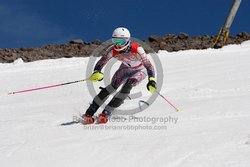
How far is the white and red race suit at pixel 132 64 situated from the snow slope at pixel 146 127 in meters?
0.68

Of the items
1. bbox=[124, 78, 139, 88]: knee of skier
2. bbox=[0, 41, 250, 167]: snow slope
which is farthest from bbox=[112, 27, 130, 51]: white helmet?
bbox=[0, 41, 250, 167]: snow slope

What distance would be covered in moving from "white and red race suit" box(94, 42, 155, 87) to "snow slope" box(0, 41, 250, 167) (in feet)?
2.23

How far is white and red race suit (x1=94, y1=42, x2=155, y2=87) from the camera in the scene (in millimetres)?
7441

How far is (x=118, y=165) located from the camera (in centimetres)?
433

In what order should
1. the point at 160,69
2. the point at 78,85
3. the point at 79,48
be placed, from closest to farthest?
the point at 78,85 < the point at 160,69 < the point at 79,48

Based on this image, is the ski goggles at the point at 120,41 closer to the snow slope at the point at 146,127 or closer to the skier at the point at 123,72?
the skier at the point at 123,72

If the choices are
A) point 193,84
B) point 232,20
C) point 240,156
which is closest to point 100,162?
point 240,156

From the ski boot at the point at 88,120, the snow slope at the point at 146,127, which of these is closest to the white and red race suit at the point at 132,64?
the snow slope at the point at 146,127

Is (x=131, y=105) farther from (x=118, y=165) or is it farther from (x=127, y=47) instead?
(x=118, y=165)

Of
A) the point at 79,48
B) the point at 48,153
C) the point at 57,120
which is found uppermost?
the point at 48,153

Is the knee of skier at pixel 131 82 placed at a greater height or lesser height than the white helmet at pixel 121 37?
lesser

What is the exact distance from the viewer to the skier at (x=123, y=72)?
7250mm

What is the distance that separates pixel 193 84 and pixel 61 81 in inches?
159

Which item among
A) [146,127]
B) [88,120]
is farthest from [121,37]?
[146,127]
